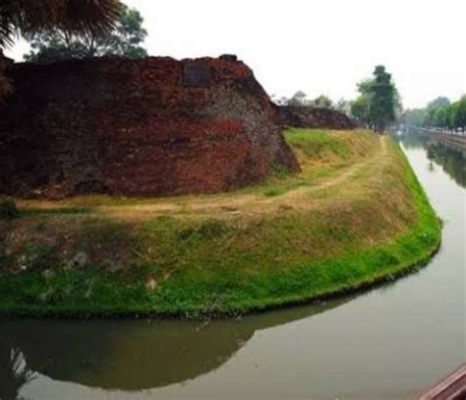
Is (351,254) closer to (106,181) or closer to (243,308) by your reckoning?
(243,308)

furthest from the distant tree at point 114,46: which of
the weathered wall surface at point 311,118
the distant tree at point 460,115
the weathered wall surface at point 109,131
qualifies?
the distant tree at point 460,115

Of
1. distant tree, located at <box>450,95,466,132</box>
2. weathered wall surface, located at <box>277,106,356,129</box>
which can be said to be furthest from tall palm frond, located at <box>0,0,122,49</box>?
distant tree, located at <box>450,95,466,132</box>

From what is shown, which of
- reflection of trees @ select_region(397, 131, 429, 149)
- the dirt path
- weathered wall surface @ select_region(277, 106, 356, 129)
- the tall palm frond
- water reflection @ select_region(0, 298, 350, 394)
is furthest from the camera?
reflection of trees @ select_region(397, 131, 429, 149)

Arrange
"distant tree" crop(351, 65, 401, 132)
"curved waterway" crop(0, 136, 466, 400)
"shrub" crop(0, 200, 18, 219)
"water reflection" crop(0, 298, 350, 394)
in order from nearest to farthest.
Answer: "curved waterway" crop(0, 136, 466, 400) → "water reflection" crop(0, 298, 350, 394) → "shrub" crop(0, 200, 18, 219) → "distant tree" crop(351, 65, 401, 132)

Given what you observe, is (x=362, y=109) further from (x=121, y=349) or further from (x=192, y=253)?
(x=121, y=349)

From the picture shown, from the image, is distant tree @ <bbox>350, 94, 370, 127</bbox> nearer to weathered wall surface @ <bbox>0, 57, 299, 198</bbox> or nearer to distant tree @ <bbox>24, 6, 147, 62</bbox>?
distant tree @ <bbox>24, 6, 147, 62</bbox>

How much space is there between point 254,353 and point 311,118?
31171mm

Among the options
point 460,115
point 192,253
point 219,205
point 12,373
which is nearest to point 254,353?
point 192,253

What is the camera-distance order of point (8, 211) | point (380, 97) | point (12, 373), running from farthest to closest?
point (380, 97) → point (8, 211) → point (12, 373)

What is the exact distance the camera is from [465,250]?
1568cm

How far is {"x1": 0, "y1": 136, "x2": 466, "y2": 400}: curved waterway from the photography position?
836cm

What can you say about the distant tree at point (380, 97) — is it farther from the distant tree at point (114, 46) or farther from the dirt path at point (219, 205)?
the dirt path at point (219, 205)

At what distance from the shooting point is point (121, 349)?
963 centimetres

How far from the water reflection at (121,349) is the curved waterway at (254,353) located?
2 cm
